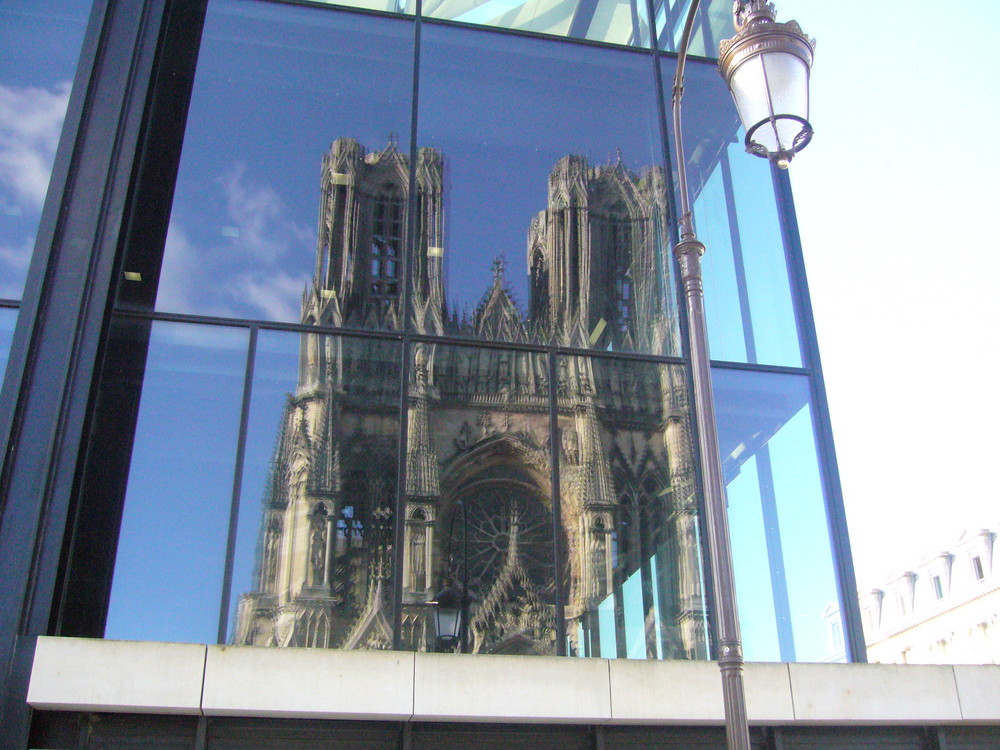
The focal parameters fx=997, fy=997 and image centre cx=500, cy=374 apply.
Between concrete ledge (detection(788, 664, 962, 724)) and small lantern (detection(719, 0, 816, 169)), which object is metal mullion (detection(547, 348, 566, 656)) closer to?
concrete ledge (detection(788, 664, 962, 724))

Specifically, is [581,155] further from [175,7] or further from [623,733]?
[623,733]

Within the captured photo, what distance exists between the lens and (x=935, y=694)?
8.80 m

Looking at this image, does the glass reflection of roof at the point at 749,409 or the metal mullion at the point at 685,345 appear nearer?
the metal mullion at the point at 685,345

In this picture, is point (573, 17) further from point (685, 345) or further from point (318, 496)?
point (318, 496)

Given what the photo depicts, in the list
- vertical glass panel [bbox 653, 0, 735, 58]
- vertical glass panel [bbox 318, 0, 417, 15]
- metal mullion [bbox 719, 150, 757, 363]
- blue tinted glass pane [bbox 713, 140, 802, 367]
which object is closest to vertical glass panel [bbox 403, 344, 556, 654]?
metal mullion [bbox 719, 150, 757, 363]

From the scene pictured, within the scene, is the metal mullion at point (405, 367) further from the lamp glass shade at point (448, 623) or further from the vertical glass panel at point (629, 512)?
the vertical glass panel at point (629, 512)

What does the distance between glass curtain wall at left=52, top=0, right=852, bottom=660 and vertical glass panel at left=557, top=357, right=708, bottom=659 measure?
0.09 feet

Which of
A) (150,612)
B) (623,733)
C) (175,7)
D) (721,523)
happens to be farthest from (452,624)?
(175,7)

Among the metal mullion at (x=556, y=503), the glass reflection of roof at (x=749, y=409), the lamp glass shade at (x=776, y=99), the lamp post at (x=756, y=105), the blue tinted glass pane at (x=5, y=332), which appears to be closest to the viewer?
the lamp post at (x=756, y=105)

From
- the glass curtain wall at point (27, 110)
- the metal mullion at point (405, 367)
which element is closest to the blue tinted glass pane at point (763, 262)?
the metal mullion at point (405, 367)

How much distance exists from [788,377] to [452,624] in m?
4.59

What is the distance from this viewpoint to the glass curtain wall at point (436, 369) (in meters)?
8.85

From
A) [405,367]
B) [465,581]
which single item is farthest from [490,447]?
[465,581]

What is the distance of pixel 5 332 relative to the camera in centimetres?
895
